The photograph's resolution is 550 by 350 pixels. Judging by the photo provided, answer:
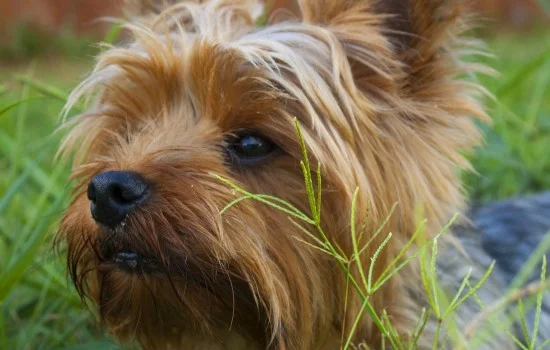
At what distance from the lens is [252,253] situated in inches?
93.7

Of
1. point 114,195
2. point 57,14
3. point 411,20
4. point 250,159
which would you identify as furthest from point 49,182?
point 57,14

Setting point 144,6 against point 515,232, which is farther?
point 515,232

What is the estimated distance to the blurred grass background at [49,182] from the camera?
10.5 feet

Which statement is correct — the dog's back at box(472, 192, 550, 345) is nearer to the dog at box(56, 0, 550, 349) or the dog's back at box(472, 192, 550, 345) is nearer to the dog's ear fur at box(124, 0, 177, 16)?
the dog at box(56, 0, 550, 349)

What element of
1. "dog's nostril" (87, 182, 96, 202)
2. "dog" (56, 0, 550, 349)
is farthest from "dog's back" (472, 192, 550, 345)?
"dog's nostril" (87, 182, 96, 202)

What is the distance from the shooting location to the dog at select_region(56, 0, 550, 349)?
236 centimetres

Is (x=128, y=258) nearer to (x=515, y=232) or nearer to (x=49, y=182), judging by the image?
→ (x=49, y=182)

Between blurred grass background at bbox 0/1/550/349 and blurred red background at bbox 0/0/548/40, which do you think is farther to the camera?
blurred red background at bbox 0/0/548/40

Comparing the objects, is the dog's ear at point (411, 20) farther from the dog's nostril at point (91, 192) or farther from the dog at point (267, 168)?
the dog's nostril at point (91, 192)

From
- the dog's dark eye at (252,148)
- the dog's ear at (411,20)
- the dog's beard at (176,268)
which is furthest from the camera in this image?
the dog's ear at (411,20)

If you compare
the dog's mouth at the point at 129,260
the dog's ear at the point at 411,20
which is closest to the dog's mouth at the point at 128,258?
the dog's mouth at the point at 129,260

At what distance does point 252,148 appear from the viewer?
264cm

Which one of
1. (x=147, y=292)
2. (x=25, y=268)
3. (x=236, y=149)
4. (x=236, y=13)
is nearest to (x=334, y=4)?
(x=236, y=13)

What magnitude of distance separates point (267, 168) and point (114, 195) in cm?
54
